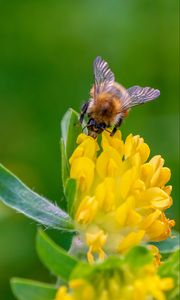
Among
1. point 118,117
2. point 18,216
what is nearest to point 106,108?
point 118,117

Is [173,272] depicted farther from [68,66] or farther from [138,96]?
[68,66]

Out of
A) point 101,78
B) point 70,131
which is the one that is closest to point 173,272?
point 70,131

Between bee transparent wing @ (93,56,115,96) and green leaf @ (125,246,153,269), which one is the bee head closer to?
bee transparent wing @ (93,56,115,96)

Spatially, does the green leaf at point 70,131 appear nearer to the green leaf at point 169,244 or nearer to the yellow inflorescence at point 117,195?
the yellow inflorescence at point 117,195

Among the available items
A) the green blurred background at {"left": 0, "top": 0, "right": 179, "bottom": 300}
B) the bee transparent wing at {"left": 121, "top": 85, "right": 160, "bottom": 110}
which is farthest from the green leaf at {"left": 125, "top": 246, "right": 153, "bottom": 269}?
the green blurred background at {"left": 0, "top": 0, "right": 179, "bottom": 300}

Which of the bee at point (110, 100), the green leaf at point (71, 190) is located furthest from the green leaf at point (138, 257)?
the bee at point (110, 100)

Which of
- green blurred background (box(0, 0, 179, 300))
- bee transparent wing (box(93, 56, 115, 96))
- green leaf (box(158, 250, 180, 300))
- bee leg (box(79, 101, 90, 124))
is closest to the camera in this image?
green leaf (box(158, 250, 180, 300))
